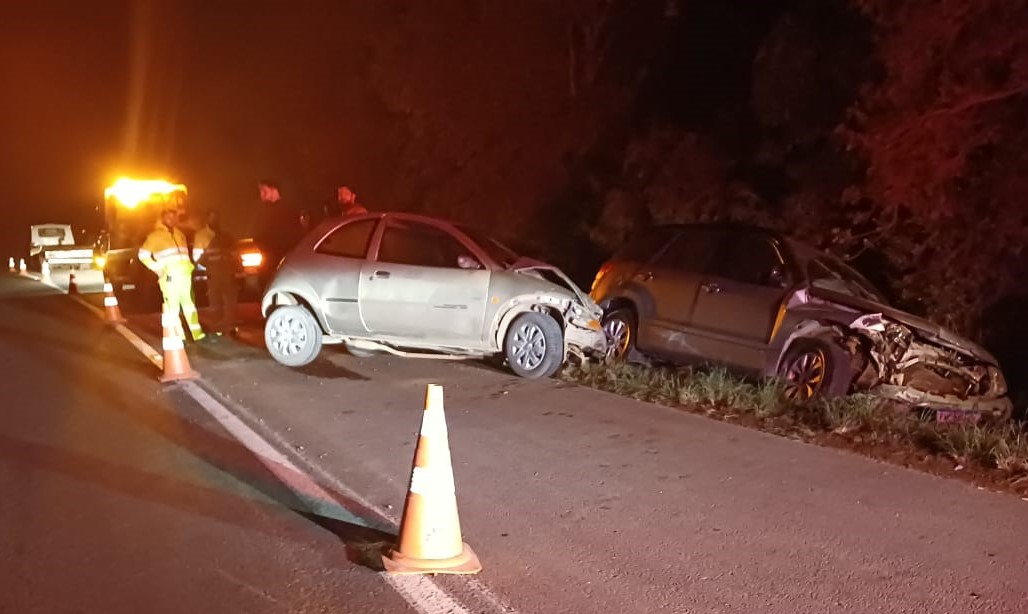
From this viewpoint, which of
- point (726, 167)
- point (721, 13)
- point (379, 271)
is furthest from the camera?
point (721, 13)

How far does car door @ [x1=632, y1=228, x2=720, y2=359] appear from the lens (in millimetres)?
10344

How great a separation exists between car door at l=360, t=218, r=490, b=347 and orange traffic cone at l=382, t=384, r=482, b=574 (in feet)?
17.2

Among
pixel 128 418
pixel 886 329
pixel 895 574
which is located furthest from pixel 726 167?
pixel 895 574

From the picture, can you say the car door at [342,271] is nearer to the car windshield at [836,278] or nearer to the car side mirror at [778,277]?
the car side mirror at [778,277]

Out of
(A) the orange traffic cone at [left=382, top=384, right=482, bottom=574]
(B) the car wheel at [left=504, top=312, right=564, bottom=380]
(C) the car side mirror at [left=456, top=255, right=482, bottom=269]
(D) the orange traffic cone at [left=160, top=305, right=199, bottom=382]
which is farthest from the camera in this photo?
(C) the car side mirror at [left=456, top=255, right=482, bottom=269]

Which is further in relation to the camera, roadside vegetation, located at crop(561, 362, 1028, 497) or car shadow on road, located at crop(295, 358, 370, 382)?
car shadow on road, located at crop(295, 358, 370, 382)

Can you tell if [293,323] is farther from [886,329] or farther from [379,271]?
[886,329]

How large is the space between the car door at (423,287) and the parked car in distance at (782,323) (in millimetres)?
1819

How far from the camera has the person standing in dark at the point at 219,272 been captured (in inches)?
520

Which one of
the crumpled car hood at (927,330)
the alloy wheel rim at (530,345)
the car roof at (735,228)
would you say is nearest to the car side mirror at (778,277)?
the car roof at (735,228)

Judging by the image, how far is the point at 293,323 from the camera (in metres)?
10.7

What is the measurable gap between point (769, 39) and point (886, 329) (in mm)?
5918

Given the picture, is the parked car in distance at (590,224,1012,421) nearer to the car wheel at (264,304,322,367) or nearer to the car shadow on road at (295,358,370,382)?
the car shadow on road at (295,358,370,382)

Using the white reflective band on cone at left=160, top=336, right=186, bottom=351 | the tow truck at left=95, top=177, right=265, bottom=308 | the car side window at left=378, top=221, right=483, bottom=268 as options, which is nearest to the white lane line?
the white reflective band on cone at left=160, top=336, right=186, bottom=351
